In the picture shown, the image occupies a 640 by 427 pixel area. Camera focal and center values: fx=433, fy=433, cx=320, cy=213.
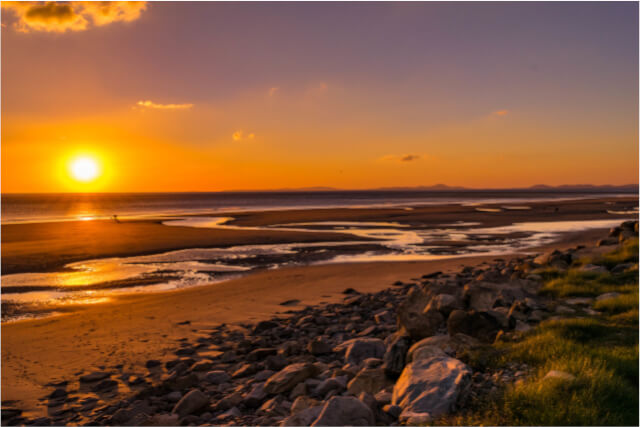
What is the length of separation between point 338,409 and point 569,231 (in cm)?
3856

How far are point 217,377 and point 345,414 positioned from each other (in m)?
4.16

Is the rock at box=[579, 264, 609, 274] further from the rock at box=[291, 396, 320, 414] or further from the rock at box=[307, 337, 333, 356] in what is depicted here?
the rock at box=[291, 396, 320, 414]

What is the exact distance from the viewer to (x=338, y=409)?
5.29m

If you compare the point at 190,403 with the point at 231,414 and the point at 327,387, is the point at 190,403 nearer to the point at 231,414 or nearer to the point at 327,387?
the point at 231,414

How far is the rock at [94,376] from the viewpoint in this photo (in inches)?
343

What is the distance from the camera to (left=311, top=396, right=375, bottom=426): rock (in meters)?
5.18

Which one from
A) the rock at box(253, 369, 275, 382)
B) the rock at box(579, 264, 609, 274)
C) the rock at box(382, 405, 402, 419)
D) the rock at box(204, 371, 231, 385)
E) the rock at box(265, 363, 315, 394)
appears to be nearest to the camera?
the rock at box(382, 405, 402, 419)

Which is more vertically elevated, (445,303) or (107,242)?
(445,303)

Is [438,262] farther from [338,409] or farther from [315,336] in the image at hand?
[338,409]

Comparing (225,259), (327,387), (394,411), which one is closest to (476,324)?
(327,387)

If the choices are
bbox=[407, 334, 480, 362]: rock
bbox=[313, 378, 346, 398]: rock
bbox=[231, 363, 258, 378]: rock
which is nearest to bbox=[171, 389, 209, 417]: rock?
bbox=[231, 363, 258, 378]: rock

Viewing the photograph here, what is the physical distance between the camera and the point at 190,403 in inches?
284

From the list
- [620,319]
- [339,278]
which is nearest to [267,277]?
[339,278]

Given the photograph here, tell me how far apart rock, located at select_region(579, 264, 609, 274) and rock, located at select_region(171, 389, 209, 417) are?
12.5m
